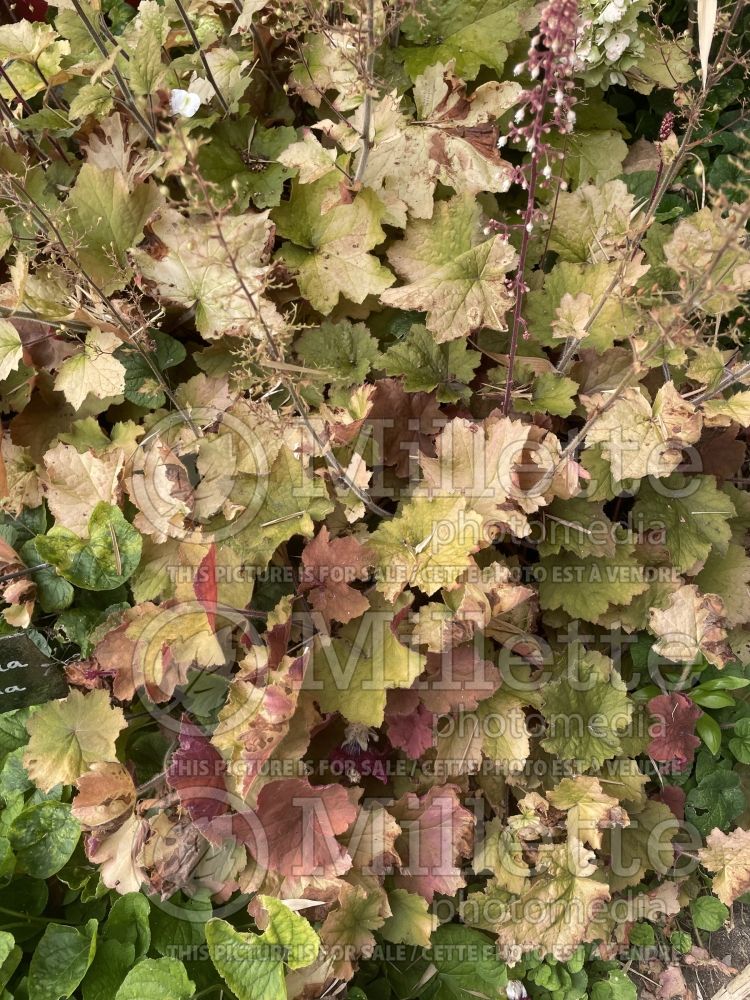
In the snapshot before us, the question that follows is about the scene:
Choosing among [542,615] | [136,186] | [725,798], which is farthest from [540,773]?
[136,186]

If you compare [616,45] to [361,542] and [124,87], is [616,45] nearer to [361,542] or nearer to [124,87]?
[124,87]

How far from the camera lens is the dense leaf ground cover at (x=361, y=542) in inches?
60.1

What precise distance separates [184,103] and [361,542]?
110 centimetres

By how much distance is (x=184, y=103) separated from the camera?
1.81 meters

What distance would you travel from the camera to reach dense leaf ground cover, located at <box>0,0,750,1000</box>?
1526 millimetres

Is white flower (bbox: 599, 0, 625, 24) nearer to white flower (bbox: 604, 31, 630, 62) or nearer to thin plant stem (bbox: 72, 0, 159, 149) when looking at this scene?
white flower (bbox: 604, 31, 630, 62)

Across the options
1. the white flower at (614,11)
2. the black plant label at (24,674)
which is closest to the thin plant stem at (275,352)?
the black plant label at (24,674)

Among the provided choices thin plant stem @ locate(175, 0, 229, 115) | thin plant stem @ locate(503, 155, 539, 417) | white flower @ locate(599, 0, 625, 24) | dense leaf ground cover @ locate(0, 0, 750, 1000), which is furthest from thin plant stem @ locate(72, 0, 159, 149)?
white flower @ locate(599, 0, 625, 24)

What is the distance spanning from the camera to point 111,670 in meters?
1.56

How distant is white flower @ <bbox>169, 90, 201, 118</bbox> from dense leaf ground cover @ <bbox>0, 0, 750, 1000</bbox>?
Answer: 14 mm

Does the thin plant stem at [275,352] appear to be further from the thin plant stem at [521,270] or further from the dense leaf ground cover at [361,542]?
the thin plant stem at [521,270]

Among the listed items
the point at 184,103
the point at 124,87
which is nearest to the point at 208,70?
the point at 184,103

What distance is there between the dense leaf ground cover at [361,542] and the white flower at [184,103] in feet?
0.05

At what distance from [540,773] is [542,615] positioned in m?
0.37
